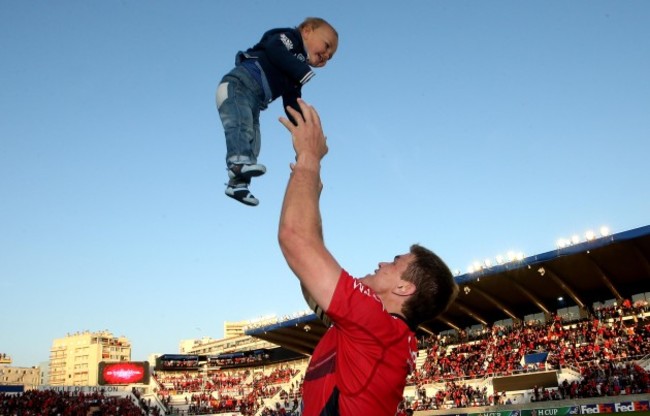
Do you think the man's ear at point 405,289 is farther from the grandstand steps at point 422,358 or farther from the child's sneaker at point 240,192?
the grandstand steps at point 422,358

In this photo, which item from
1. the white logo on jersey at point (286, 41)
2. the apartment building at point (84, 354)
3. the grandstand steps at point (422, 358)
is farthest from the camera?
the apartment building at point (84, 354)

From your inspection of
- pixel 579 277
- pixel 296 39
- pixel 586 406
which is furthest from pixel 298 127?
pixel 579 277

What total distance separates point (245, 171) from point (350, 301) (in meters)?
1.58

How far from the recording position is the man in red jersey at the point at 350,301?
2.58m

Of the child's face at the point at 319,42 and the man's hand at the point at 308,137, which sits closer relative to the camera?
the man's hand at the point at 308,137

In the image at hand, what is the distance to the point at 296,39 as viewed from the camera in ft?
13.8

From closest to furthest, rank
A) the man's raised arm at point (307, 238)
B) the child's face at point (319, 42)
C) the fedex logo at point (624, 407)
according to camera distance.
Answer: the man's raised arm at point (307, 238), the child's face at point (319, 42), the fedex logo at point (624, 407)

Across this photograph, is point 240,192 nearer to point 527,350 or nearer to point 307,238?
point 307,238

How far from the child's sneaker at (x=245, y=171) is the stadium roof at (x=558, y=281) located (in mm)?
34909

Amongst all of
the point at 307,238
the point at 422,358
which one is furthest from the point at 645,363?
the point at 307,238

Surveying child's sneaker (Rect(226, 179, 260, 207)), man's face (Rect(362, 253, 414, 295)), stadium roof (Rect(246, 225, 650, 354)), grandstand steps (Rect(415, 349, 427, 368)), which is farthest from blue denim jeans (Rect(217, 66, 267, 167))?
grandstand steps (Rect(415, 349, 427, 368))

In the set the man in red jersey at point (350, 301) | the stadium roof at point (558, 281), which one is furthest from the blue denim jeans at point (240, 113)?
the stadium roof at point (558, 281)

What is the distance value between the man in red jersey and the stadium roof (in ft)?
115

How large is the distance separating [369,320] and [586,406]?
103 ft
